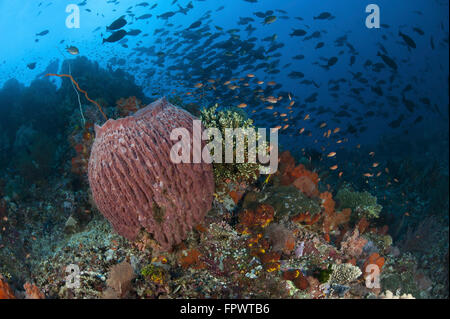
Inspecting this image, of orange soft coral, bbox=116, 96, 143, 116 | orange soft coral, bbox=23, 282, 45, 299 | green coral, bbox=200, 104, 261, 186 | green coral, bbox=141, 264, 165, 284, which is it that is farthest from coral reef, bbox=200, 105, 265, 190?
orange soft coral, bbox=116, 96, 143, 116

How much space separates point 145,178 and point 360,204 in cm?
732

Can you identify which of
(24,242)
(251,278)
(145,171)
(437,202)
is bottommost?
(437,202)

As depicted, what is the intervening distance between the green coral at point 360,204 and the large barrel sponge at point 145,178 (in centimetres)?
610

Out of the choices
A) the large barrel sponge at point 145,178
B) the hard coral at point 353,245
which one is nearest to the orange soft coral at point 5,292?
the large barrel sponge at point 145,178

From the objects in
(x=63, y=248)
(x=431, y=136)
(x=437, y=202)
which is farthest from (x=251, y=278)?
(x=431, y=136)

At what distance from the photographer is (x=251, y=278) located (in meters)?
4.02

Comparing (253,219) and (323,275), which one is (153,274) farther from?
(323,275)

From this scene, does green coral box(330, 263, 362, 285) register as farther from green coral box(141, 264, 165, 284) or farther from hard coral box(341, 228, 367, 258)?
green coral box(141, 264, 165, 284)

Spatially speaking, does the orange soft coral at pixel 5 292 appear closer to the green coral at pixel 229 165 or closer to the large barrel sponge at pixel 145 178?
the large barrel sponge at pixel 145 178

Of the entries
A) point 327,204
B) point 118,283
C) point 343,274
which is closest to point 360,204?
point 327,204

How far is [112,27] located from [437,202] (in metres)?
18.8

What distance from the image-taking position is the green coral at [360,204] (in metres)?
7.90

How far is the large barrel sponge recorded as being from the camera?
3.82m
